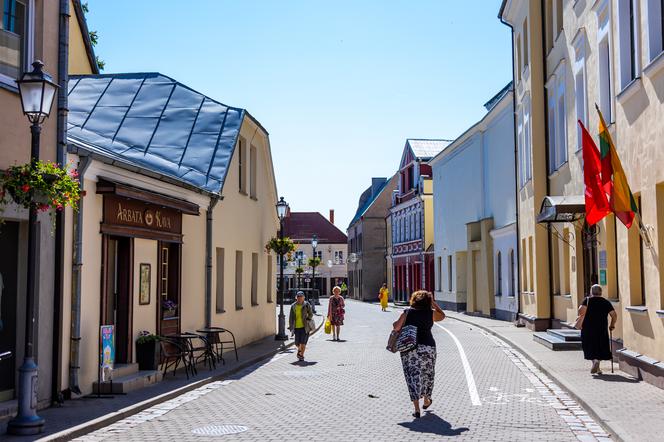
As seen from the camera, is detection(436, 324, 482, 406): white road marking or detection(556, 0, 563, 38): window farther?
detection(556, 0, 563, 38): window

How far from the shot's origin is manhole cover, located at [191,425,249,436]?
970cm

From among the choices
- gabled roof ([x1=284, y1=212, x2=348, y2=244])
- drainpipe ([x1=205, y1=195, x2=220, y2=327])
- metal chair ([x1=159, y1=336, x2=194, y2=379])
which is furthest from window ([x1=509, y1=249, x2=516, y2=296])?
gabled roof ([x1=284, y1=212, x2=348, y2=244])

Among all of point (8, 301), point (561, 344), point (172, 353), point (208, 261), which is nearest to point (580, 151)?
point (561, 344)

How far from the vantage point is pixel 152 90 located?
2164cm

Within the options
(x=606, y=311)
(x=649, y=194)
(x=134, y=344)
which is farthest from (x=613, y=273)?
(x=134, y=344)

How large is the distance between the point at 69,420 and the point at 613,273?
1081 centimetres

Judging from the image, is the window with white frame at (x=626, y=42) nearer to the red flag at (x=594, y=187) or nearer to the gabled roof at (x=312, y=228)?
the red flag at (x=594, y=187)

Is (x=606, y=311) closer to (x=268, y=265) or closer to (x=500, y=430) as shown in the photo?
(x=500, y=430)

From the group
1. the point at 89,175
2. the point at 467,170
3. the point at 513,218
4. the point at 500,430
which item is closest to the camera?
the point at 500,430

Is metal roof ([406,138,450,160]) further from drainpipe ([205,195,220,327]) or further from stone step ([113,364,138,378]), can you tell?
stone step ([113,364,138,378])

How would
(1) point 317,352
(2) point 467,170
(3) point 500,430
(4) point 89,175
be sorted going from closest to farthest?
(3) point 500,430 < (4) point 89,175 < (1) point 317,352 < (2) point 467,170

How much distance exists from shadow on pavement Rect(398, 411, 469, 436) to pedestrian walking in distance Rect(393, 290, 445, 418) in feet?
0.74

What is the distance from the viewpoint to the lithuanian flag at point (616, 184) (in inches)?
517

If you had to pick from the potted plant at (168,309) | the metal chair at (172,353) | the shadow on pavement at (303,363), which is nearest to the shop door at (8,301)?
the metal chair at (172,353)
